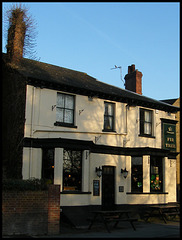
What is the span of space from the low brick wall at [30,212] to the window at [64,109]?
5.23m

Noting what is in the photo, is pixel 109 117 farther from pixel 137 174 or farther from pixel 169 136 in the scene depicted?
pixel 169 136

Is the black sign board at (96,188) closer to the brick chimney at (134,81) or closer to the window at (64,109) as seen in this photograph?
the window at (64,109)

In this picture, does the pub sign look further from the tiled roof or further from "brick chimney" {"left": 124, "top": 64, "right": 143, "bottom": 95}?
"brick chimney" {"left": 124, "top": 64, "right": 143, "bottom": 95}

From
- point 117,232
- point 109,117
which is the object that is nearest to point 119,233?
point 117,232

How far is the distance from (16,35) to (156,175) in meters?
11.9

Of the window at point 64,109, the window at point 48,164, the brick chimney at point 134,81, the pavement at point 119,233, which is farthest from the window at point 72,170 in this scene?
the brick chimney at point 134,81

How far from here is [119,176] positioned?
18828 millimetres

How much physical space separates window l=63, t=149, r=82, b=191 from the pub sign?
733cm

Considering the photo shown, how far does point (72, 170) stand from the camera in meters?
16.5

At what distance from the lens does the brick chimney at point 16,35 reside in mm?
17797

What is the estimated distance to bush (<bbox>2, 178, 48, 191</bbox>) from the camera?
12.1 meters

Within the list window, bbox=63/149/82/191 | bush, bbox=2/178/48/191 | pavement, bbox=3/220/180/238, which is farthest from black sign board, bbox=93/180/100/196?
bush, bbox=2/178/48/191

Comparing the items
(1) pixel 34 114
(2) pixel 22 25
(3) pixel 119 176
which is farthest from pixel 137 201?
(2) pixel 22 25

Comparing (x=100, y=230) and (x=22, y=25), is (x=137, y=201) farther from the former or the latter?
(x=22, y=25)
